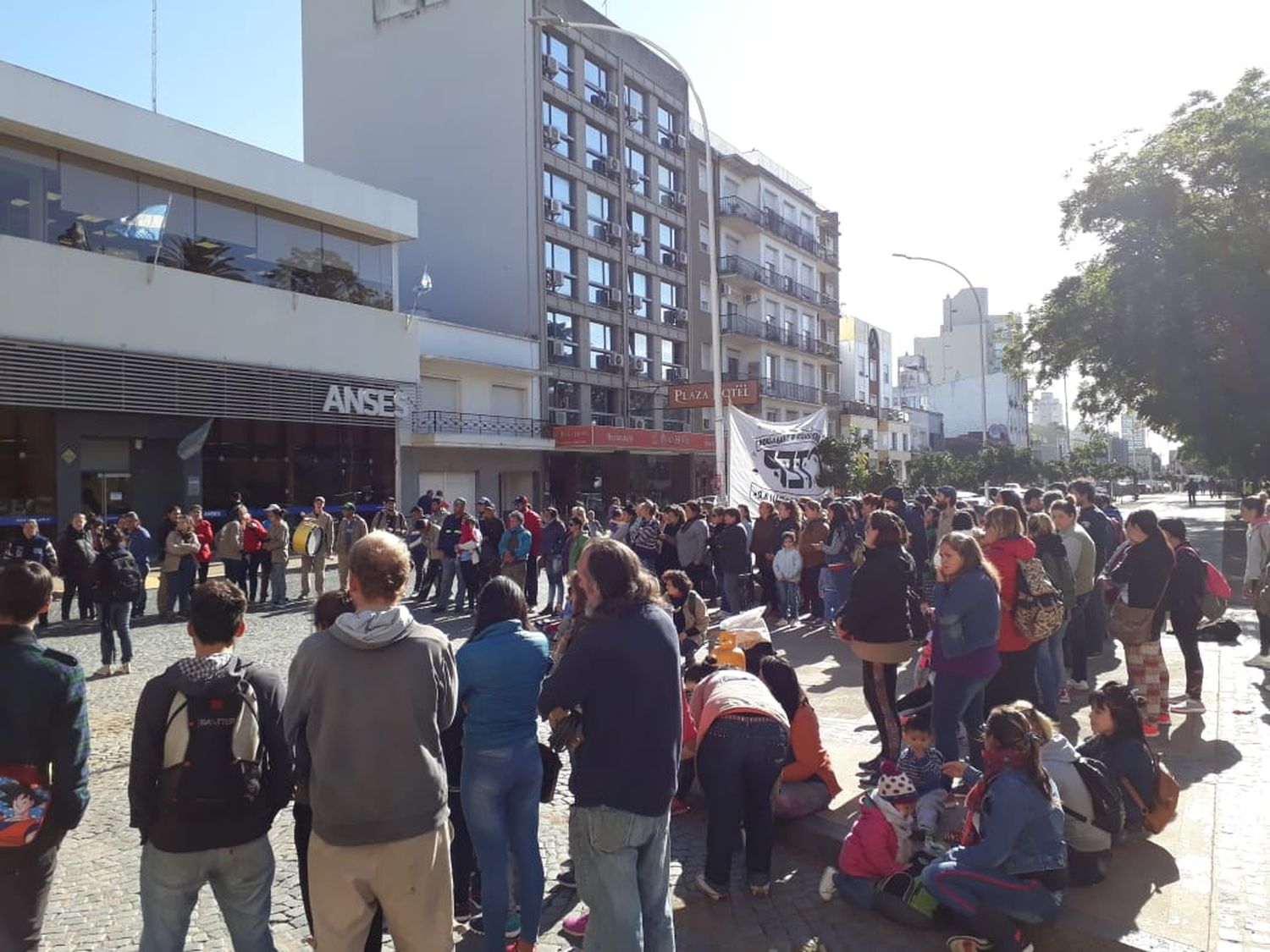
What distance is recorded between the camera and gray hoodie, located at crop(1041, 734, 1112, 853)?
4.25 meters

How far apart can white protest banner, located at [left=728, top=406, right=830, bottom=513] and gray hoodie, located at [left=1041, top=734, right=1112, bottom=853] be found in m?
10.1

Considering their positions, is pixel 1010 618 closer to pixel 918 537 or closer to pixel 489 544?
pixel 918 537

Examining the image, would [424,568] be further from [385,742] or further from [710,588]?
[385,742]

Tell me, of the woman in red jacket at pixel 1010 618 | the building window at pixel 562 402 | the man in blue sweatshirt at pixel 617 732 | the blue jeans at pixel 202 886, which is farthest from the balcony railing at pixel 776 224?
the blue jeans at pixel 202 886

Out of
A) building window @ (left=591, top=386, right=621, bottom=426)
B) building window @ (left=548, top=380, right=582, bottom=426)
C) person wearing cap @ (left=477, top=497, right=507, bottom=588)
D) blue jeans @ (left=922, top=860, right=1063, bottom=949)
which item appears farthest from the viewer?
building window @ (left=591, top=386, right=621, bottom=426)

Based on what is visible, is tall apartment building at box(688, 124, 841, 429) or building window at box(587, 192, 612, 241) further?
tall apartment building at box(688, 124, 841, 429)

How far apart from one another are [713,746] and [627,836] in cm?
126

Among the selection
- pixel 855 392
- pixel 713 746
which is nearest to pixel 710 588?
pixel 713 746

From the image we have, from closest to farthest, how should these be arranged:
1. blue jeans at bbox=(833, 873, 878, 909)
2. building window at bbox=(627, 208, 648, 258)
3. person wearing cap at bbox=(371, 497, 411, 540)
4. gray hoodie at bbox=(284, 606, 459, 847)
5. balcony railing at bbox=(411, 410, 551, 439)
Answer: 1. gray hoodie at bbox=(284, 606, 459, 847)
2. blue jeans at bbox=(833, 873, 878, 909)
3. person wearing cap at bbox=(371, 497, 411, 540)
4. balcony railing at bbox=(411, 410, 551, 439)
5. building window at bbox=(627, 208, 648, 258)

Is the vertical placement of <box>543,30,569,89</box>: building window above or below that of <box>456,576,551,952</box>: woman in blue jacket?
above

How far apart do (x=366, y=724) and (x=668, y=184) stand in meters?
42.7

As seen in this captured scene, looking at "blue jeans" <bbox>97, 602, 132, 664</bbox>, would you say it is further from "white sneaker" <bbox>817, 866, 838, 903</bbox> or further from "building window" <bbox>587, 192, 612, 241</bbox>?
"building window" <bbox>587, 192, 612, 241</bbox>

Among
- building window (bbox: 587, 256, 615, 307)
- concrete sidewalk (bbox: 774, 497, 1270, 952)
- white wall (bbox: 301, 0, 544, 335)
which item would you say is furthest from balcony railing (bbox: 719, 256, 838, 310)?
concrete sidewalk (bbox: 774, 497, 1270, 952)

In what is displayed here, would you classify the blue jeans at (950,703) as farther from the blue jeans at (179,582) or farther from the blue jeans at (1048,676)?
the blue jeans at (179,582)
